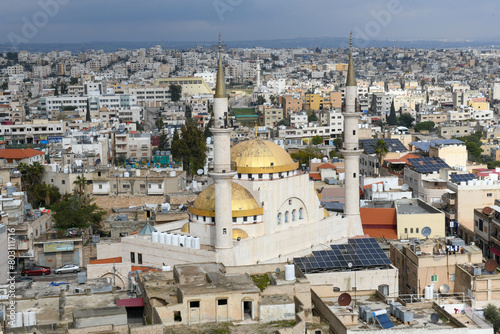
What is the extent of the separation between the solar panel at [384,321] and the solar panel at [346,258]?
5489 millimetres

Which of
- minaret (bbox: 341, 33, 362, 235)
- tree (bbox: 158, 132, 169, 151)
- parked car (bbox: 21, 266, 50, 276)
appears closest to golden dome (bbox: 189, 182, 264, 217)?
minaret (bbox: 341, 33, 362, 235)

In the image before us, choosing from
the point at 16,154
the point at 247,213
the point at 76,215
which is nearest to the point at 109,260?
the point at 247,213

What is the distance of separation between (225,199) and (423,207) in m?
11.9

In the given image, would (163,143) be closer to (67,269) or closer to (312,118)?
(312,118)

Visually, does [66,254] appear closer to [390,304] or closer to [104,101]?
[390,304]

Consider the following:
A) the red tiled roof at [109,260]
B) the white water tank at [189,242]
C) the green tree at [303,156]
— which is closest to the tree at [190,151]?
the green tree at [303,156]

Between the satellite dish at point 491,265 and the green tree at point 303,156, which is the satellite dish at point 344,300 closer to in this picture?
the satellite dish at point 491,265

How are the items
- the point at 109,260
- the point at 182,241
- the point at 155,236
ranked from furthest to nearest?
the point at 109,260
the point at 155,236
the point at 182,241

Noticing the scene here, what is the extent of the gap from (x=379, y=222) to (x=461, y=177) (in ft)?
19.7

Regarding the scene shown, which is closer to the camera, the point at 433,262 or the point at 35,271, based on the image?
the point at 433,262

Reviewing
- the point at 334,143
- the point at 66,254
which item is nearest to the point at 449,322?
the point at 66,254

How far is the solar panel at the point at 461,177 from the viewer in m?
35.8

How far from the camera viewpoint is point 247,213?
25.5 metres

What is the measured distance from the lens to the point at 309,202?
2766 centimetres
